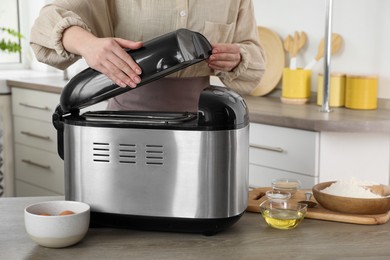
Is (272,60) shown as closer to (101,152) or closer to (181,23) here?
(181,23)

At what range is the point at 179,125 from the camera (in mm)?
1446

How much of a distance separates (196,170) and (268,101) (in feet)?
6.27

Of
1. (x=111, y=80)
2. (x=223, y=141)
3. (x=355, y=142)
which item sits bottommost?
(x=355, y=142)

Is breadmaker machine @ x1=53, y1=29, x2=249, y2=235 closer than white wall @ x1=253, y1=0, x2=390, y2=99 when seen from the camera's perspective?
Yes

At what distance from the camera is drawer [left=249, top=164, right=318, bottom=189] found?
2.80 m

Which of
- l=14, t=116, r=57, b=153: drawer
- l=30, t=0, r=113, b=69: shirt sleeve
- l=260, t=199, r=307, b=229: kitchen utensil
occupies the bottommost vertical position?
l=14, t=116, r=57, b=153: drawer

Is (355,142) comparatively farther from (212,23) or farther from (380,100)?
(212,23)

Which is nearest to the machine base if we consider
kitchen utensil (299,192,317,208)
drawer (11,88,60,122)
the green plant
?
kitchen utensil (299,192,317,208)

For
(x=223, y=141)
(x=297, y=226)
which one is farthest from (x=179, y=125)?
(x=297, y=226)

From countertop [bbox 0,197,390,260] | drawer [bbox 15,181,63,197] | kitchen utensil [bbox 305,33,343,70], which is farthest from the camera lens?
drawer [bbox 15,181,63,197]

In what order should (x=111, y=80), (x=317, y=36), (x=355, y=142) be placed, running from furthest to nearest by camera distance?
1. (x=317, y=36)
2. (x=355, y=142)
3. (x=111, y=80)

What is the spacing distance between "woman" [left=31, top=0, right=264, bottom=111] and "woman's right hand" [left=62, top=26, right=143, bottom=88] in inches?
5.4

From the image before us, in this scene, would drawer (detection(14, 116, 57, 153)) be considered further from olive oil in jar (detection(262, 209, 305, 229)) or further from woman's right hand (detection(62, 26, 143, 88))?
olive oil in jar (detection(262, 209, 305, 229))

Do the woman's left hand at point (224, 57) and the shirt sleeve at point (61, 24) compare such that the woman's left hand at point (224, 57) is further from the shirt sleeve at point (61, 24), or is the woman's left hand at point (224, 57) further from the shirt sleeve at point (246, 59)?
the shirt sleeve at point (61, 24)
